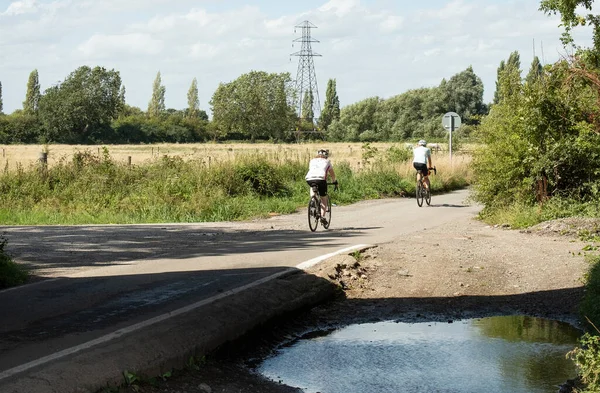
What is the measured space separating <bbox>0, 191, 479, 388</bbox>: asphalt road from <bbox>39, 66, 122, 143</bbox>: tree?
307 ft

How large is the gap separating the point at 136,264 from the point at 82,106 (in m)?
106

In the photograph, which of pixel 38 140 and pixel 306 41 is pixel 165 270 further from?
pixel 38 140

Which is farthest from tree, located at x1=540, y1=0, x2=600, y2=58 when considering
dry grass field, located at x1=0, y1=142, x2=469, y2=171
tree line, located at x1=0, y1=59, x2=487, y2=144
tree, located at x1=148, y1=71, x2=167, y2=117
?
tree, located at x1=148, y1=71, x2=167, y2=117

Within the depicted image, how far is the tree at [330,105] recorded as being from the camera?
133125mm

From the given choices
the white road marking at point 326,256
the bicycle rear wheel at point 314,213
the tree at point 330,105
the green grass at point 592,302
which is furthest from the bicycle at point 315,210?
the tree at point 330,105

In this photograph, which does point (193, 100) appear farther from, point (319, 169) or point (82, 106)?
point (319, 169)

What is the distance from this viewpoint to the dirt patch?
9.41 m

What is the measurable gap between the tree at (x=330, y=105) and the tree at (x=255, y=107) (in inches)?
453

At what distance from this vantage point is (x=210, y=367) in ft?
27.0

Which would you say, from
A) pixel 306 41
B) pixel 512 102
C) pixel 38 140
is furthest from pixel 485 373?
pixel 38 140

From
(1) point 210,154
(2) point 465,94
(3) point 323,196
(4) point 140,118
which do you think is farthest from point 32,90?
(3) point 323,196

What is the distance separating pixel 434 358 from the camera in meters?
9.12

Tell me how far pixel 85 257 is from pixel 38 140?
101 m

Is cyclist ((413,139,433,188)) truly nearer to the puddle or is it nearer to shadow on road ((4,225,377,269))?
shadow on road ((4,225,377,269))
